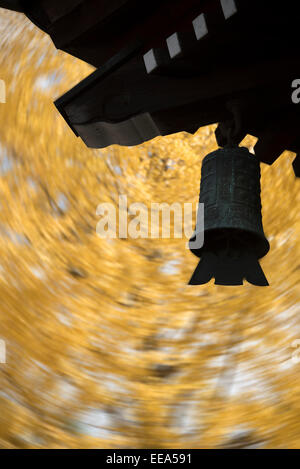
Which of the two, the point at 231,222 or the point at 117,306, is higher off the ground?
the point at 117,306

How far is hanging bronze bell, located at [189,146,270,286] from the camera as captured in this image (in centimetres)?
154

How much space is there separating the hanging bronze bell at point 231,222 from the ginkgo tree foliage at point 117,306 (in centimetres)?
93

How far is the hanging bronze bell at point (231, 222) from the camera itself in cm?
154

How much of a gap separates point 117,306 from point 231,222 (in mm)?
1524

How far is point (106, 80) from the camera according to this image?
4.75 feet

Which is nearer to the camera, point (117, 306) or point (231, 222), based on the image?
point (231, 222)

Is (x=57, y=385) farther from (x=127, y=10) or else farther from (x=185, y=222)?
(x=127, y=10)

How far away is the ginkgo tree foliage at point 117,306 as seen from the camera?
2543mm

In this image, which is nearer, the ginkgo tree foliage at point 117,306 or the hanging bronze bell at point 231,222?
the hanging bronze bell at point 231,222

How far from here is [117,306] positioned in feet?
9.68

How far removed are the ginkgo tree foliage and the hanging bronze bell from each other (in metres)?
0.93

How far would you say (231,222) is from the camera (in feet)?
4.98
